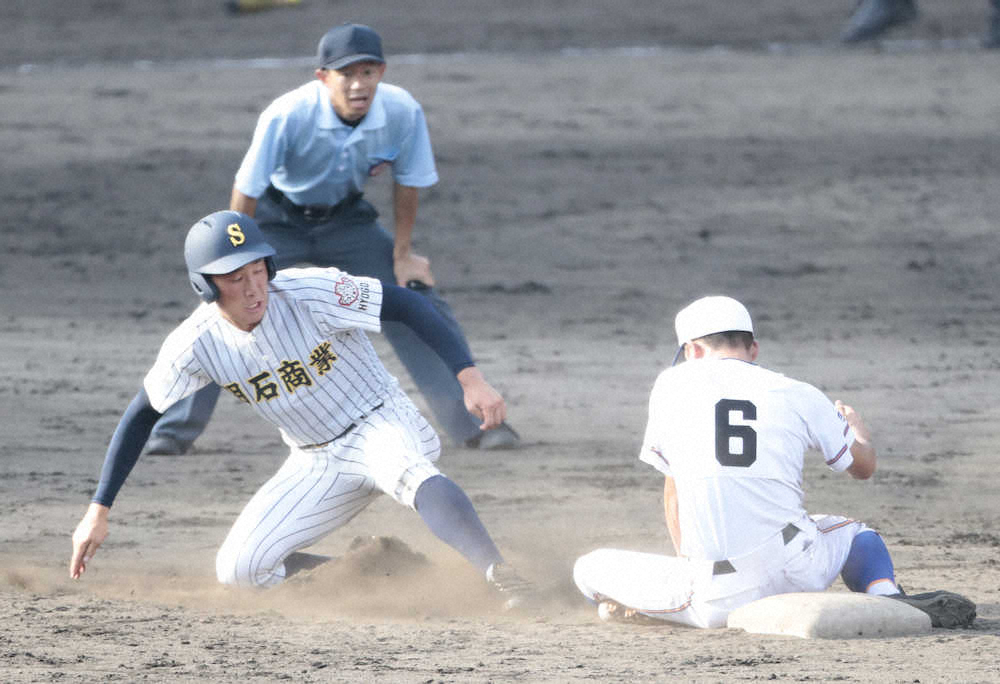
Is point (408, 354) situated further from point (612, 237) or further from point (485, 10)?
point (485, 10)

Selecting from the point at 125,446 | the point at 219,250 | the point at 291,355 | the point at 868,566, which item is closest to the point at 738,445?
the point at 868,566

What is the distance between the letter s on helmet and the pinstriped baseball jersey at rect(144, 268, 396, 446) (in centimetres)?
22

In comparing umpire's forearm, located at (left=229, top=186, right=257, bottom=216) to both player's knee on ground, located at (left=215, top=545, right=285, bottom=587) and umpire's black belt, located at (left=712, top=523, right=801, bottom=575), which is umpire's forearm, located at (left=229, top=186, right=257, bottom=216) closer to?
player's knee on ground, located at (left=215, top=545, right=285, bottom=587)

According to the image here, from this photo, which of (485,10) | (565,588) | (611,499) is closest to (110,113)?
(485,10)

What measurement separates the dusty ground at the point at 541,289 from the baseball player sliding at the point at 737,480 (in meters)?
0.15

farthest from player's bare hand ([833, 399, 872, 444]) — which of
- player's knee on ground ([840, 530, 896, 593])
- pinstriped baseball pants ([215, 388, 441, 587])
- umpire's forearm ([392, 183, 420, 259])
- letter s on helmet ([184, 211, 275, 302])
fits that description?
umpire's forearm ([392, 183, 420, 259])

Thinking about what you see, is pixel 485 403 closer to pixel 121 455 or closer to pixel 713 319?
pixel 713 319

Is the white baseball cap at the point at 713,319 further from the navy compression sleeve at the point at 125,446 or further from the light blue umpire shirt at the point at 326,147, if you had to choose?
the light blue umpire shirt at the point at 326,147

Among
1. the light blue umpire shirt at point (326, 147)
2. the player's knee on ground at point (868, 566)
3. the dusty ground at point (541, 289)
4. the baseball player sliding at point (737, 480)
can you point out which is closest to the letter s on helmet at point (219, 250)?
the dusty ground at point (541, 289)

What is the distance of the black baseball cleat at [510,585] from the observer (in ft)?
15.1

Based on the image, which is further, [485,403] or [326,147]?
[326,147]

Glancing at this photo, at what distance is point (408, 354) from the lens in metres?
6.82

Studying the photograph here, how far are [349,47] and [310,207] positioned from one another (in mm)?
843

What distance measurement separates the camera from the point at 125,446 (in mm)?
4688
